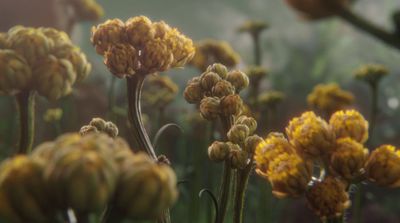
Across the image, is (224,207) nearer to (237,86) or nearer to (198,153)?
(237,86)

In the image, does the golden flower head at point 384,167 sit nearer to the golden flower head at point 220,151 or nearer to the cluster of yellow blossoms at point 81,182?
the golden flower head at point 220,151

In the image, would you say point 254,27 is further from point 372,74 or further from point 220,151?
point 220,151

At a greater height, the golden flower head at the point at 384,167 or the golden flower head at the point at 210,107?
the golden flower head at the point at 210,107

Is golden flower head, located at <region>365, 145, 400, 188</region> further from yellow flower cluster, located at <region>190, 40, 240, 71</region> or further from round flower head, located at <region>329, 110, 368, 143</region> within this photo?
yellow flower cluster, located at <region>190, 40, 240, 71</region>

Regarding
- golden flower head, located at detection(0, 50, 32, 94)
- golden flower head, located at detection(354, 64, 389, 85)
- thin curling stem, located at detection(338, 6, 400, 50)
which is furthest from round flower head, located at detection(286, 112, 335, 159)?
golden flower head, located at detection(354, 64, 389, 85)

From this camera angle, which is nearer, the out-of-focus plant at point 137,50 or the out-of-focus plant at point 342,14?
the out-of-focus plant at point 342,14

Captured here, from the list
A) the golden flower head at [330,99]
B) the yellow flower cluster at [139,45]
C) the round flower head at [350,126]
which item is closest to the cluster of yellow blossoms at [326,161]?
the round flower head at [350,126]

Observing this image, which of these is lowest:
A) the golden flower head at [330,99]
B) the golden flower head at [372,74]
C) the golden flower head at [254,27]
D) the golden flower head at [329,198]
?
the golden flower head at [329,198]

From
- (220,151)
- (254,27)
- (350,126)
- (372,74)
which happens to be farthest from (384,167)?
(254,27)
